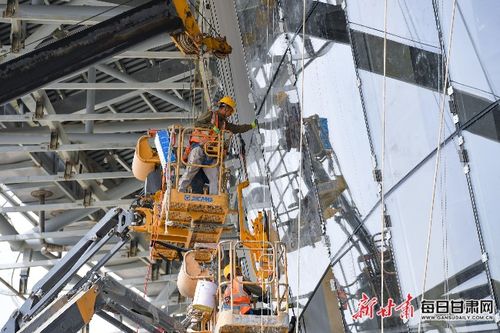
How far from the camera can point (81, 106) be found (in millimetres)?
29391

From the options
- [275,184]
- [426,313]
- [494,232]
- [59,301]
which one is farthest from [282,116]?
[494,232]

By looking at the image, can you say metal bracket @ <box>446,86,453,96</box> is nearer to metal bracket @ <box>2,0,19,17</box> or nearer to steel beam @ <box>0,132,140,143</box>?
metal bracket @ <box>2,0,19,17</box>

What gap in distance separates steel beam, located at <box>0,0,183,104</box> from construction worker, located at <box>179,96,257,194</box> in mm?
1794

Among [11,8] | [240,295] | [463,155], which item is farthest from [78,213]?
[463,155]

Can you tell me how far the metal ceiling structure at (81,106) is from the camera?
1662 cm

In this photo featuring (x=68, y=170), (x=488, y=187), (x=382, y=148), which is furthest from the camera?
(x=68, y=170)

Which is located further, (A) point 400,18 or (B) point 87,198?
(B) point 87,198

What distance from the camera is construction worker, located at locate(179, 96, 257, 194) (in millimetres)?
16812

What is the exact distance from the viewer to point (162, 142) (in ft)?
57.3

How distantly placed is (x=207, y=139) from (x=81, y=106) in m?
13.1

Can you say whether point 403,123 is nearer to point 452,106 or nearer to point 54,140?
point 452,106

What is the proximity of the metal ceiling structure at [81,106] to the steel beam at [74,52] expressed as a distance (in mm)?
17

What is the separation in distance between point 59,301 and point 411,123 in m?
5.66

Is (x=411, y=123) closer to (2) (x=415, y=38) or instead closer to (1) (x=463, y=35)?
(2) (x=415, y=38)
